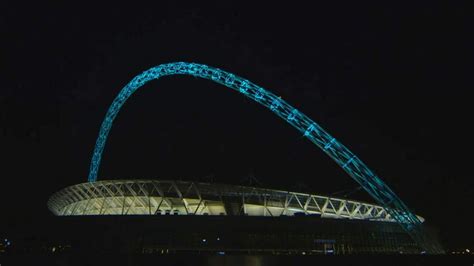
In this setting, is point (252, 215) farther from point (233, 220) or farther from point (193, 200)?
point (193, 200)

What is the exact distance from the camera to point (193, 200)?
59781 millimetres

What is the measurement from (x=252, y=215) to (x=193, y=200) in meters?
10.8

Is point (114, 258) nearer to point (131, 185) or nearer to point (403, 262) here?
point (131, 185)

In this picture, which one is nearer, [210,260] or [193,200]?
[210,260]

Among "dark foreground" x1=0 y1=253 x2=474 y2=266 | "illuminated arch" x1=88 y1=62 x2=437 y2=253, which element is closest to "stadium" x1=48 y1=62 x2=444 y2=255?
"illuminated arch" x1=88 y1=62 x2=437 y2=253

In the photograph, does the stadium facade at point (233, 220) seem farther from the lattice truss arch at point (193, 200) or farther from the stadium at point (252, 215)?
the stadium at point (252, 215)

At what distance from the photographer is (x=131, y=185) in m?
58.1

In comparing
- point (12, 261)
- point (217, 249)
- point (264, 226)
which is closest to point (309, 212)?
point (264, 226)

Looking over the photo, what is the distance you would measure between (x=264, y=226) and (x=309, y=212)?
42.4 feet

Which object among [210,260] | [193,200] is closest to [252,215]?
[193,200]

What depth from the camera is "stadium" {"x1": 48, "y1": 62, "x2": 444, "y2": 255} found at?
45812mm

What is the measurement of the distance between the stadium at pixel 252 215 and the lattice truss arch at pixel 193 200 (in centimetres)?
15

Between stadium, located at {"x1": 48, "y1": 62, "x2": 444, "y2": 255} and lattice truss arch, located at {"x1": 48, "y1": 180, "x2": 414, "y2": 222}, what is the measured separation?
148 millimetres

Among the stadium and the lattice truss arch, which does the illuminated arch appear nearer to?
the stadium
